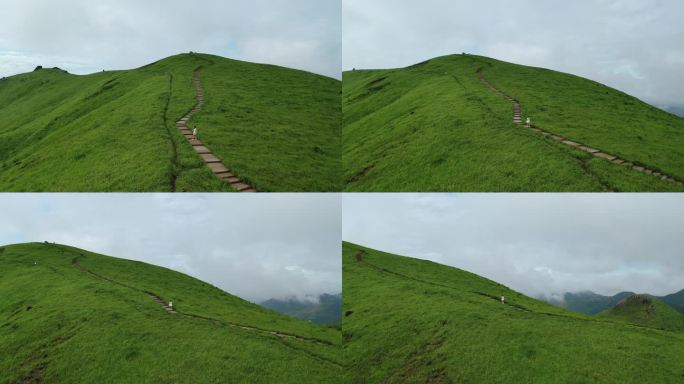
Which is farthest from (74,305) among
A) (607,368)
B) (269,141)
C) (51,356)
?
(607,368)

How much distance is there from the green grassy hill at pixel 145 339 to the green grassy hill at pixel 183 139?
9.21 metres

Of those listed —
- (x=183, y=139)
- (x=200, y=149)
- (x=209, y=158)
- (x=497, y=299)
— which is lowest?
(x=497, y=299)

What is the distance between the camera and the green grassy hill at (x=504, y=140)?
56.4 feet

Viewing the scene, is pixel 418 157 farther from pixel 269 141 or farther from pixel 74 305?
pixel 74 305

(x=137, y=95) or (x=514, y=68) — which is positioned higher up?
(x=514, y=68)

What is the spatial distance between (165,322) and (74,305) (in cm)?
764

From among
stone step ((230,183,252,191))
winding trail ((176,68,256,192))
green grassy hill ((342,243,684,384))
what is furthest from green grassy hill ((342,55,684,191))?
green grassy hill ((342,243,684,384))

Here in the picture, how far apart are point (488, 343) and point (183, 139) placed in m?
18.5

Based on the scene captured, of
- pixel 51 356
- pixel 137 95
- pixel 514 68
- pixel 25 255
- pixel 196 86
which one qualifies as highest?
pixel 514 68

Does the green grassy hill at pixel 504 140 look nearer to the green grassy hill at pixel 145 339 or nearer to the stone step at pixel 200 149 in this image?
the stone step at pixel 200 149

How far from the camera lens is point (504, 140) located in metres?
21.1

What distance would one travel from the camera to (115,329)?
862 inches

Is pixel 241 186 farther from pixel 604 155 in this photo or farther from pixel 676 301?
pixel 676 301

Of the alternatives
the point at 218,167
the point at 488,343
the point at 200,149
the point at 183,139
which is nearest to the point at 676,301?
the point at 488,343
